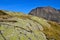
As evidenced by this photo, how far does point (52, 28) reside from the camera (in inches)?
1345

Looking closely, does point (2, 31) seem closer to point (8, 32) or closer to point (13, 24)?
point (8, 32)

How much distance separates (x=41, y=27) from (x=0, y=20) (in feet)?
26.1

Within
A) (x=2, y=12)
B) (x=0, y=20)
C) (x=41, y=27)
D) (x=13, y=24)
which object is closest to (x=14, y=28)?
(x=13, y=24)

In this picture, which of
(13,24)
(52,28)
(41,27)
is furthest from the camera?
(52,28)

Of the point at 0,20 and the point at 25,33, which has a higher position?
the point at 0,20

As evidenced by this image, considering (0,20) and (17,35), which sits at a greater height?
(0,20)

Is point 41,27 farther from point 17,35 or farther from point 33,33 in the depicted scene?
point 17,35

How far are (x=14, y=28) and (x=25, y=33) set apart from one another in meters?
1.86

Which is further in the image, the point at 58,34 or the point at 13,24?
the point at 58,34

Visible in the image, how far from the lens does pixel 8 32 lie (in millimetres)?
25078

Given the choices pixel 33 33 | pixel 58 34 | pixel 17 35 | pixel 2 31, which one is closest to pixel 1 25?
pixel 2 31

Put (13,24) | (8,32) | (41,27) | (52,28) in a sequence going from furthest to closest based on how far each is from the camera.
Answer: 1. (52,28)
2. (41,27)
3. (13,24)
4. (8,32)

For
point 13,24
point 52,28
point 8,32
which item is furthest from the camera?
point 52,28

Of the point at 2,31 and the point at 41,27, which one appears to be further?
the point at 41,27
